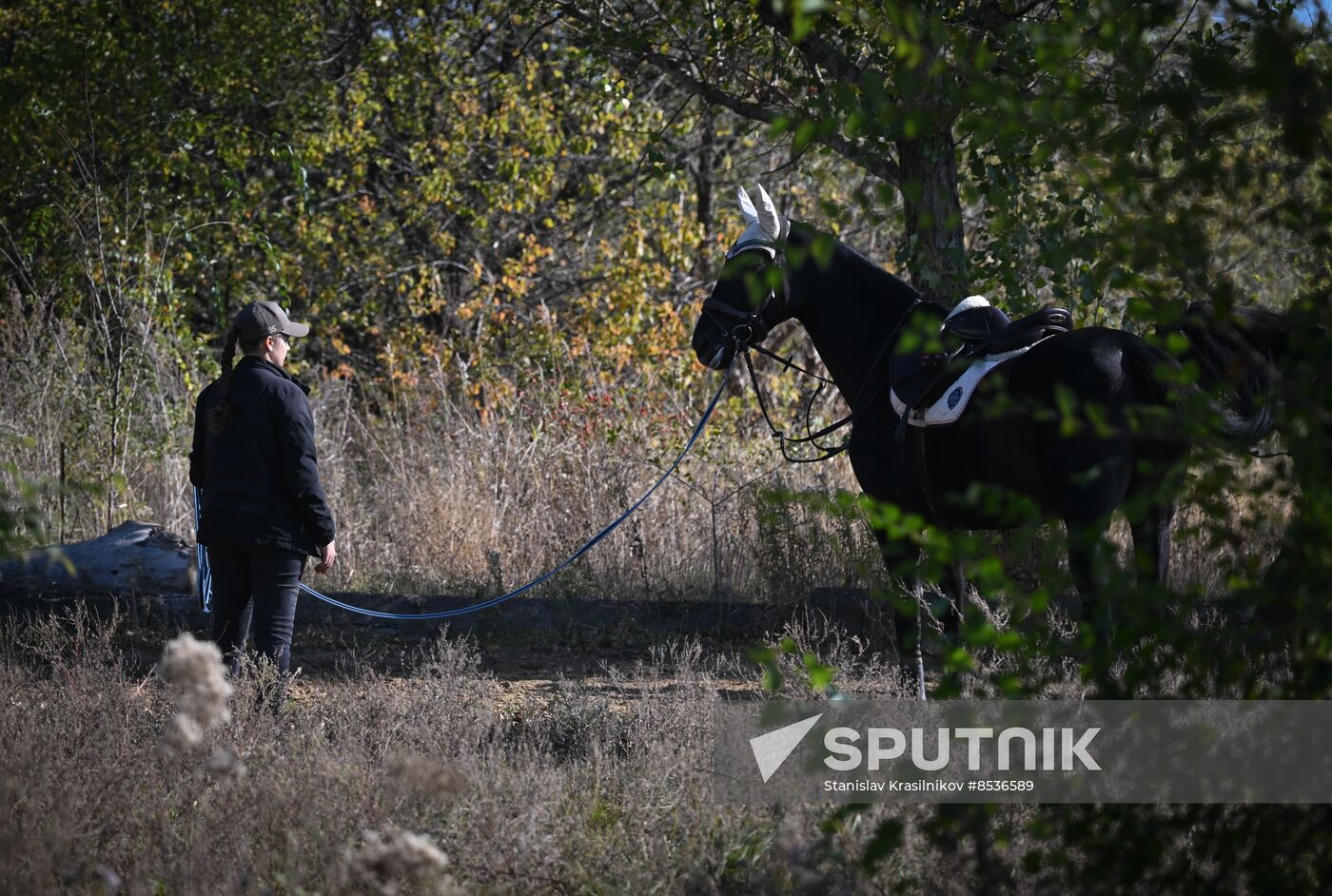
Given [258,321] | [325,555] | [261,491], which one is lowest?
[325,555]

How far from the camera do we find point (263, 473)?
17.9ft

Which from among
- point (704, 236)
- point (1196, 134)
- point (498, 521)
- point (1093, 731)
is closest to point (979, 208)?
point (704, 236)

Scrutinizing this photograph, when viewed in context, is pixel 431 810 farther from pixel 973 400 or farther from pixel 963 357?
pixel 963 357

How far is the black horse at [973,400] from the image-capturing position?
522 cm

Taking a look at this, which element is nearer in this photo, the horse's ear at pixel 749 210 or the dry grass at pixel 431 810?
the dry grass at pixel 431 810

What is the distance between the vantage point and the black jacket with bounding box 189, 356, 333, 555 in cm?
541

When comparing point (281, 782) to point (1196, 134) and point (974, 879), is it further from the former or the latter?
point (1196, 134)

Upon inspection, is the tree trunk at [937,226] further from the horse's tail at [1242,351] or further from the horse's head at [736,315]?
the horse's tail at [1242,351]

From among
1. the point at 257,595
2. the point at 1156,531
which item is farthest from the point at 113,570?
the point at 1156,531

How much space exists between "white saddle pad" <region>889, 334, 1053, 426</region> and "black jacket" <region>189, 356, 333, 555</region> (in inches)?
102

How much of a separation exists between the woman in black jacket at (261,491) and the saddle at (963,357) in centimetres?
251

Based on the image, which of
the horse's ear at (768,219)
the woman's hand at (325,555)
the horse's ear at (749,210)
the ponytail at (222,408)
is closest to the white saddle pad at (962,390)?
the horse's ear at (768,219)

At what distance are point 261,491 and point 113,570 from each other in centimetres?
325

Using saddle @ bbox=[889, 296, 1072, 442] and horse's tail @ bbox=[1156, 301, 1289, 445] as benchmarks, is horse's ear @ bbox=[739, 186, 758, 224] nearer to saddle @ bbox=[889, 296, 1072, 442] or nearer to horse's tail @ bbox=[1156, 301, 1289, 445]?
saddle @ bbox=[889, 296, 1072, 442]
